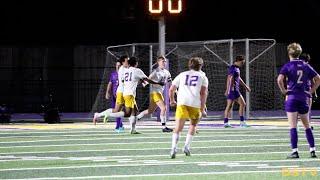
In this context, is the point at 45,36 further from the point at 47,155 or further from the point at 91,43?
the point at 47,155

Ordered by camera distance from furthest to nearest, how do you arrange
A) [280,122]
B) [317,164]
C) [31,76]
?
1. [31,76]
2. [280,122]
3. [317,164]

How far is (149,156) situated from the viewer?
1628 cm

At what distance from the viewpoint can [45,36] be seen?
39562mm

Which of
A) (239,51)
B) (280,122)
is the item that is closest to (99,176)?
(280,122)

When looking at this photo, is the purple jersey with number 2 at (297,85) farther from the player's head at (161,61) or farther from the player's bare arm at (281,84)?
the player's head at (161,61)

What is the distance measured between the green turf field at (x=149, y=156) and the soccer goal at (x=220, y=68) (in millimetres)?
8421

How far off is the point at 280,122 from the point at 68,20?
13805mm

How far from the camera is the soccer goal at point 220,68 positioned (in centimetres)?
3186

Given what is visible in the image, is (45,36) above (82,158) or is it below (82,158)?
above

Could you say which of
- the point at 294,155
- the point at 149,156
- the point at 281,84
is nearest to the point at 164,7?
the point at 149,156

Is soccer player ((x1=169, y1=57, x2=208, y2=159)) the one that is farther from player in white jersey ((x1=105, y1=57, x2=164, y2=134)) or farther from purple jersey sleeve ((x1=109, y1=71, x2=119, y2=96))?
purple jersey sleeve ((x1=109, y1=71, x2=119, y2=96))

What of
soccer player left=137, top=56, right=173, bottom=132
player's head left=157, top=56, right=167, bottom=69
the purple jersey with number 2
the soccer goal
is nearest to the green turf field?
soccer player left=137, top=56, right=173, bottom=132

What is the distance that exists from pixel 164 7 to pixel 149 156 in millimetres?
10863

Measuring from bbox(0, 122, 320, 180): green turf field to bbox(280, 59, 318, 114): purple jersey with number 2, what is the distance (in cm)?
86
